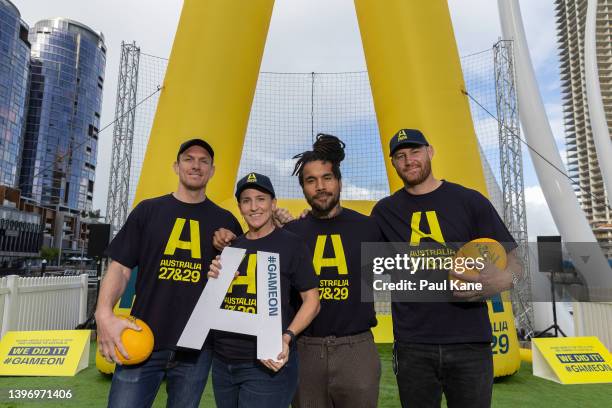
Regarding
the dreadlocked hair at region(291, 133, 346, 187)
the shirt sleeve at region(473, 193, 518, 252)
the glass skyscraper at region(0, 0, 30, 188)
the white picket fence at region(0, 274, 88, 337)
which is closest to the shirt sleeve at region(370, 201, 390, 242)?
the dreadlocked hair at region(291, 133, 346, 187)

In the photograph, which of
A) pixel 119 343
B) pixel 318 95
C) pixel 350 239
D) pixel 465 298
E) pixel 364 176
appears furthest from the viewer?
pixel 318 95

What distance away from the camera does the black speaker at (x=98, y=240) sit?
21.8 feet

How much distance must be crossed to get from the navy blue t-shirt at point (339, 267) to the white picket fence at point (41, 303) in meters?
5.38

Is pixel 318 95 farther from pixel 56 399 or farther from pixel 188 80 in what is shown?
pixel 56 399

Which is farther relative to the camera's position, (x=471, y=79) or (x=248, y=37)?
(x=471, y=79)

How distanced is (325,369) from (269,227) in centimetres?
66

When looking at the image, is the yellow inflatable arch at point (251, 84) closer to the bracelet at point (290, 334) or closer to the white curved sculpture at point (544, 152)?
the bracelet at point (290, 334)

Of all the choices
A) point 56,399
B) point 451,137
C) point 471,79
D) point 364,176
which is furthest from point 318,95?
point 56,399

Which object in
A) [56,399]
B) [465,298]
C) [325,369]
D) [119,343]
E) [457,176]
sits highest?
[457,176]

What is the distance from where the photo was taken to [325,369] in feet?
5.70

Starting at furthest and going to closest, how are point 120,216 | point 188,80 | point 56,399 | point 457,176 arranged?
Answer: point 120,216, point 188,80, point 457,176, point 56,399

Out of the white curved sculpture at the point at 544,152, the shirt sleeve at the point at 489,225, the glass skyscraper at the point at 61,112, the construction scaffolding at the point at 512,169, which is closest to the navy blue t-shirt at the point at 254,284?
the shirt sleeve at the point at 489,225

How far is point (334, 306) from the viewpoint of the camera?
1812 millimetres

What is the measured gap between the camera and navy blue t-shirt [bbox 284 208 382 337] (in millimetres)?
1793
